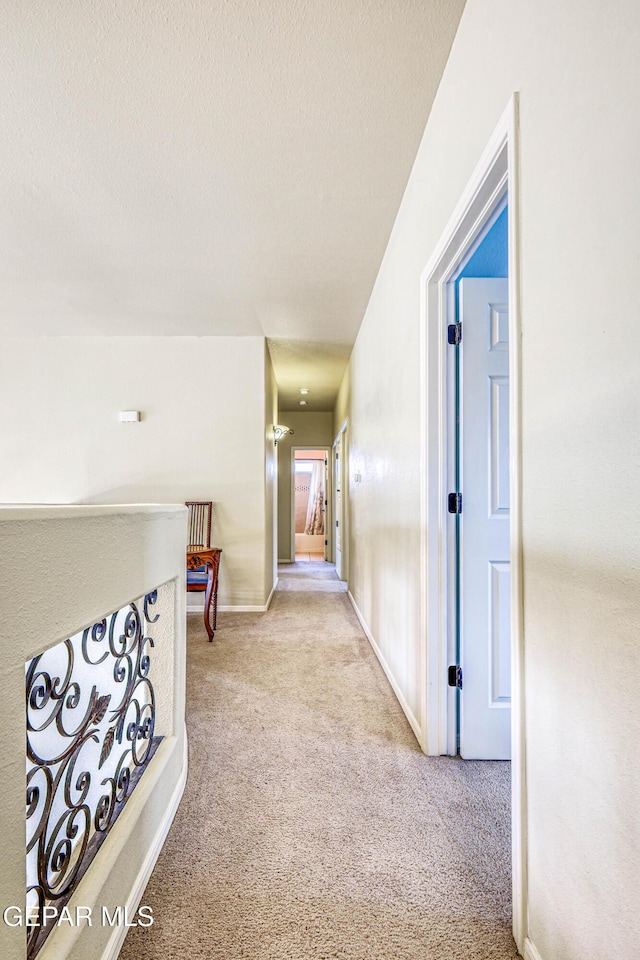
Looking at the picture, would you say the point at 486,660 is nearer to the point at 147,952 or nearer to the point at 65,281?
the point at 147,952

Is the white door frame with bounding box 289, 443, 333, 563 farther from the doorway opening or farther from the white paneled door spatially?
the white paneled door

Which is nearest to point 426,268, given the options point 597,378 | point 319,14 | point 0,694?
point 319,14

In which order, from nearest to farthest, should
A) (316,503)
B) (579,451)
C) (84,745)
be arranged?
(579,451)
(84,745)
(316,503)

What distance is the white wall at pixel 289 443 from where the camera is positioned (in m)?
8.10

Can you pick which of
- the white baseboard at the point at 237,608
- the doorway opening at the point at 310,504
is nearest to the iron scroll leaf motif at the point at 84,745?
the white baseboard at the point at 237,608

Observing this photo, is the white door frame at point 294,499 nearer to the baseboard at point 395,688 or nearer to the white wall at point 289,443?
the white wall at point 289,443

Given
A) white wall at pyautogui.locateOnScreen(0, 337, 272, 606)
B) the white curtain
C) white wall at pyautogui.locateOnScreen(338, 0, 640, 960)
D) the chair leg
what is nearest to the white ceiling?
white wall at pyautogui.locateOnScreen(338, 0, 640, 960)

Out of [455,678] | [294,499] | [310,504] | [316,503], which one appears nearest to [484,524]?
[455,678]

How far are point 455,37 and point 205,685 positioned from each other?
2.95 metres

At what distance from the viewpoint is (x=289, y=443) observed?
8.21m

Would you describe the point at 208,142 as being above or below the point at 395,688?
above

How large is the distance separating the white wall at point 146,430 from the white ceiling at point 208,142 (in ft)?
2.70

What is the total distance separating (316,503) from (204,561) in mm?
8233

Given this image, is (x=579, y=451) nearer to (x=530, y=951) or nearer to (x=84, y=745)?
(x=530, y=951)
